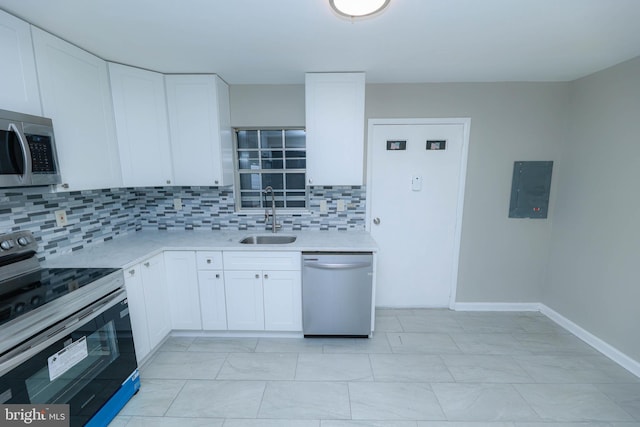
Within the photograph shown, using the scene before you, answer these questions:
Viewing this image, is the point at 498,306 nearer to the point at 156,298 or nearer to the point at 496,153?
the point at 496,153

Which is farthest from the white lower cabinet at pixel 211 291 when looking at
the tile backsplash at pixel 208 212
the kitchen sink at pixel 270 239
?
the tile backsplash at pixel 208 212

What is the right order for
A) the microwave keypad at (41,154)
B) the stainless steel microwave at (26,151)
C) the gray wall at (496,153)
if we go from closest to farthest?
1. the stainless steel microwave at (26,151)
2. the microwave keypad at (41,154)
3. the gray wall at (496,153)

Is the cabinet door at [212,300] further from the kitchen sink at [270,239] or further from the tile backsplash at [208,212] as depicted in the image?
the tile backsplash at [208,212]

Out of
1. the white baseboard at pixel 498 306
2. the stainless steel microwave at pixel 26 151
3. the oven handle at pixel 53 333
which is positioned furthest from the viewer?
the white baseboard at pixel 498 306

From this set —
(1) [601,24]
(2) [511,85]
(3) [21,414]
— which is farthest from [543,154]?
(3) [21,414]

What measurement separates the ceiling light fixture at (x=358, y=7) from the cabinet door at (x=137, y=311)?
215 centimetres

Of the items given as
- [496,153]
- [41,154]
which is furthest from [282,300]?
[496,153]

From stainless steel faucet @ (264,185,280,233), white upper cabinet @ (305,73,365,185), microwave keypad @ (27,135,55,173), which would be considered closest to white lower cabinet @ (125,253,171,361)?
microwave keypad @ (27,135,55,173)

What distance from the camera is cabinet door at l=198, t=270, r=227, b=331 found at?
7.65 feet

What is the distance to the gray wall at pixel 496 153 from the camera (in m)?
2.65

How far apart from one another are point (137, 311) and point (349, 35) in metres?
2.50

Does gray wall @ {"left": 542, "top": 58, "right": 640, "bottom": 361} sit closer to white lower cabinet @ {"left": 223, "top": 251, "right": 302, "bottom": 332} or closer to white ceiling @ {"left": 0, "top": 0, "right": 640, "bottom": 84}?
white ceiling @ {"left": 0, "top": 0, "right": 640, "bottom": 84}

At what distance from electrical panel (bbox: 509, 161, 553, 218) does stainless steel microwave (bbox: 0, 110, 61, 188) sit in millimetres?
3882

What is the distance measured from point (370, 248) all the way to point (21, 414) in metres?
2.18
